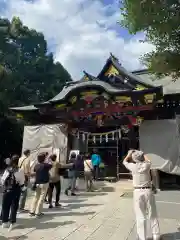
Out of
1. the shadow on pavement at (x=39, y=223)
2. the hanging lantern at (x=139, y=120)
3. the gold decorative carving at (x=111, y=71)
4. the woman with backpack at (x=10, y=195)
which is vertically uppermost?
the gold decorative carving at (x=111, y=71)

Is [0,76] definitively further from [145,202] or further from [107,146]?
[145,202]

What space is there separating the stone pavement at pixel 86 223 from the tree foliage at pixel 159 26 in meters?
3.63

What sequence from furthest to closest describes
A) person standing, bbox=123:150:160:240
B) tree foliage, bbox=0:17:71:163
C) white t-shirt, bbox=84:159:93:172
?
1. tree foliage, bbox=0:17:71:163
2. white t-shirt, bbox=84:159:93:172
3. person standing, bbox=123:150:160:240

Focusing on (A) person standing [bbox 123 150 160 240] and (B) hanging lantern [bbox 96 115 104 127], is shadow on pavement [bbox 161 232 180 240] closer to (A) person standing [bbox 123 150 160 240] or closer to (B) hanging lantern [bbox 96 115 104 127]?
(A) person standing [bbox 123 150 160 240]

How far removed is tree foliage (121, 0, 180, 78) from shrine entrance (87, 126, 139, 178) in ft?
23.9

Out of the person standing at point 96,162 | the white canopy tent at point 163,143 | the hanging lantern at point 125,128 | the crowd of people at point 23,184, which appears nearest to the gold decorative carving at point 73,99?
the hanging lantern at point 125,128

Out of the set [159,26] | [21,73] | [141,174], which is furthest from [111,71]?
[21,73]

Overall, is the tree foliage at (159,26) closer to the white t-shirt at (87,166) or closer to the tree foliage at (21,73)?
the white t-shirt at (87,166)

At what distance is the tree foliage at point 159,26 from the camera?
4.96m

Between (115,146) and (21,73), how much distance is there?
14.3m

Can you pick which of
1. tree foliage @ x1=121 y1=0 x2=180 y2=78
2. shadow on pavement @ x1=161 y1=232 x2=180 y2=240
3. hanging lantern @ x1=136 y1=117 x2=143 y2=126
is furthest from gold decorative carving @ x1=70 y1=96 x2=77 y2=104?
shadow on pavement @ x1=161 y1=232 x2=180 y2=240

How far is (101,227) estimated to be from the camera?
219 inches

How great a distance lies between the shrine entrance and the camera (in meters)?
12.9

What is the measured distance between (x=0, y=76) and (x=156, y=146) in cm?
1276
